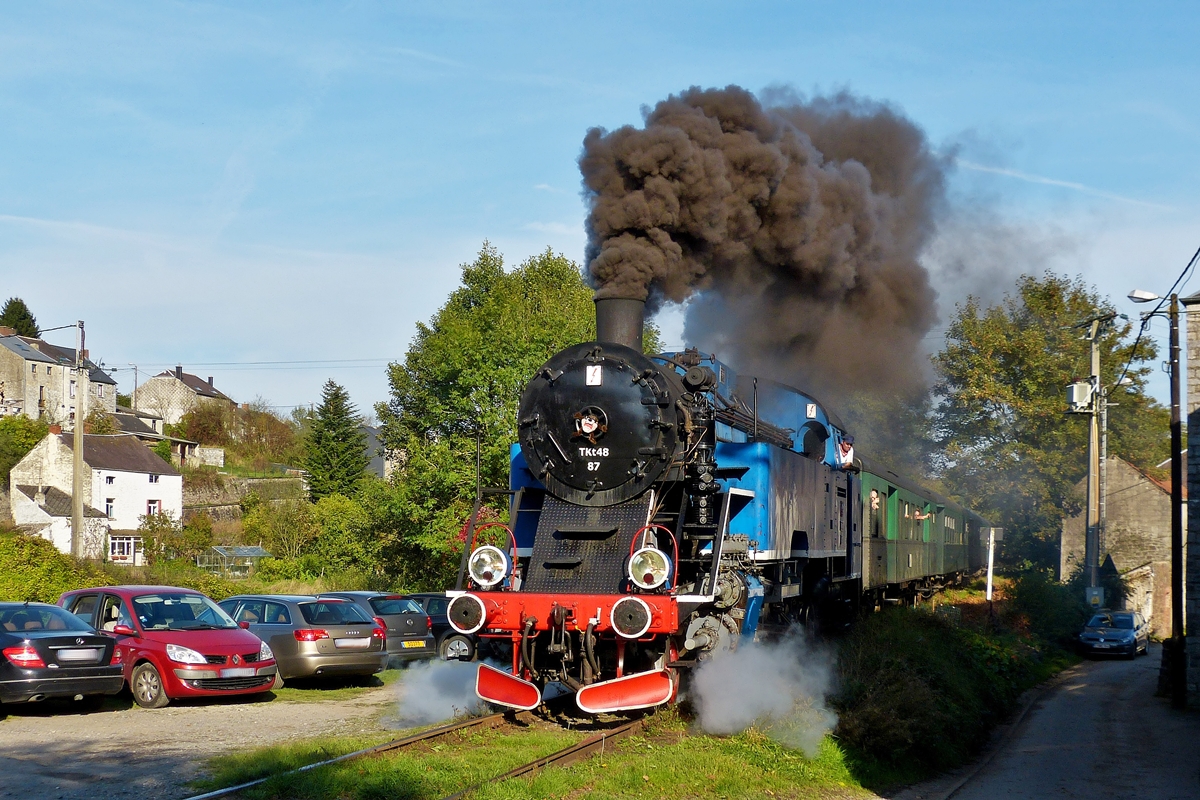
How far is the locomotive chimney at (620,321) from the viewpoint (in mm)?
11227

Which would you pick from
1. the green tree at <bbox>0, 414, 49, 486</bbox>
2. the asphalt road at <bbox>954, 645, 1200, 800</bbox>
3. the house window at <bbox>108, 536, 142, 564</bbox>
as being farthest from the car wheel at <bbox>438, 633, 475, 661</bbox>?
the green tree at <bbox>0, 414, 49, 486</bbox>

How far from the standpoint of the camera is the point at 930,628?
15.8 m

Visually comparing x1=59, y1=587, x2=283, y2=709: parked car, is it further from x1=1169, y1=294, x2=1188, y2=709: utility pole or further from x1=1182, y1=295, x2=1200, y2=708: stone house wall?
x1=1169, y1=294, x2=1188, y2=709: utility pole

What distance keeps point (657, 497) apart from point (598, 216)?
14.9 ft

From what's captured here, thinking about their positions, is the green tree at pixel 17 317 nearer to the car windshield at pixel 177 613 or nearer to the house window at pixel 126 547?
the house window at pixel 126 547

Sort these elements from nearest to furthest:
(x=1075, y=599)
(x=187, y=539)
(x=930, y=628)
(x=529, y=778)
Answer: (x=529, y=778)
(x=930, y=628)
(x=1075, y=599)
(x=187, y=539)

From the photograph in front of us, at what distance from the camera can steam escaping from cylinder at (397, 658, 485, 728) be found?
34.0ft

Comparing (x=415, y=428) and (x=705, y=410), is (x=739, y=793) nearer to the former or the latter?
(x=705, y=410)

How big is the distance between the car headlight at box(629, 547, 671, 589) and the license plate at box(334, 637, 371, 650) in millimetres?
6128

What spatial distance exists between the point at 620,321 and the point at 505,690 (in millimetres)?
4015

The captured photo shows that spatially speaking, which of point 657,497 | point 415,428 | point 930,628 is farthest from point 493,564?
point 415,428

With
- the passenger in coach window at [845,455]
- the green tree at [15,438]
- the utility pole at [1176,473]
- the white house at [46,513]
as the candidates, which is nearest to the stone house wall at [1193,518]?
the utility pole at [1176,473]

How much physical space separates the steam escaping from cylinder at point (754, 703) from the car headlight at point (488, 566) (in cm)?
191

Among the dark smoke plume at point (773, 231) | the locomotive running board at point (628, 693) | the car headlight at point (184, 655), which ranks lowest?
the car headlight at point (184, 655)
